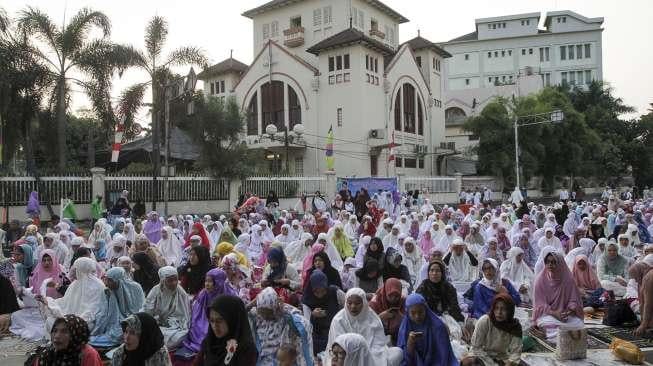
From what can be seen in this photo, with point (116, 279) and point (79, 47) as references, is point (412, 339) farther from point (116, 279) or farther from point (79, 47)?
point (79, 47)

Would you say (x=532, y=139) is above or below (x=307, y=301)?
above

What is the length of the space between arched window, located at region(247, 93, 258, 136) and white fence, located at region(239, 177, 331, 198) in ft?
26.6

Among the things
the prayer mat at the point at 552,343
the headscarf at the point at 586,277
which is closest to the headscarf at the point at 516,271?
the headscarf at the point at 586,277

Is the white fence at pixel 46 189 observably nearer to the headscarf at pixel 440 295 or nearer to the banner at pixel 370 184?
the banner at pixel 370 184

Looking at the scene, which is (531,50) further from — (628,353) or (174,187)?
(628,353)

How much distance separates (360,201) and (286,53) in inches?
584

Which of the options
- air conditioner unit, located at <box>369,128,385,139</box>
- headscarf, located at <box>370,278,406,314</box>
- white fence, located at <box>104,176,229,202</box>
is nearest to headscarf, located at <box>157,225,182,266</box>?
headscarf, located at <box>370,278,406,314</box>

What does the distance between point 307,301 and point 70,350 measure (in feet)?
7.56

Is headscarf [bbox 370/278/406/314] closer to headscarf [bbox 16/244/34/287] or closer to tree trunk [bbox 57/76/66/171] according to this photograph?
headscarf [bbox 16/244/34/287]

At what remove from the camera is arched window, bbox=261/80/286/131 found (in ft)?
102

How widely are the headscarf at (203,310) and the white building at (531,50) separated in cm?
5418

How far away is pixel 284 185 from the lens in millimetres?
23672

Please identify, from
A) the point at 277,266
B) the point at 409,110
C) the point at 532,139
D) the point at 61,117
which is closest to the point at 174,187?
the point at 61,117

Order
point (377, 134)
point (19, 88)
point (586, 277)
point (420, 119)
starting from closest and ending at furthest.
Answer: point (586, 277) < point (19, 88) < point (377, 134) < point (420, 119)
